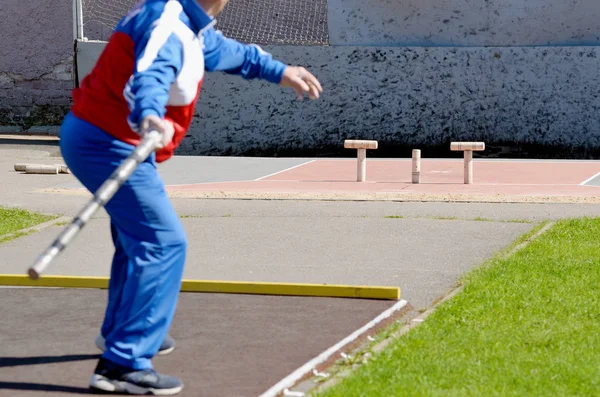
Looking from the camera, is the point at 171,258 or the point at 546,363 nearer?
the point at 171,258

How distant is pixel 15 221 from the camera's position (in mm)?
10703

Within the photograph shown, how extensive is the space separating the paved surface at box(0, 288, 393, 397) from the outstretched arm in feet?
4.39

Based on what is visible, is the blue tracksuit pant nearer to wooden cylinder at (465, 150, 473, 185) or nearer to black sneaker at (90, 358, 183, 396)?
black sneaker at (90, 358, 183, 396)

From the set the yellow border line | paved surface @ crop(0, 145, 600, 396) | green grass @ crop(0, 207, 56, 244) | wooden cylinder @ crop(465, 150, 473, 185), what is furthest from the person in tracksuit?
wooden cylinder @ crop(465, 150, 473, 185)

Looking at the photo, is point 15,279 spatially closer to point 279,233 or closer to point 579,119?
point 279,233

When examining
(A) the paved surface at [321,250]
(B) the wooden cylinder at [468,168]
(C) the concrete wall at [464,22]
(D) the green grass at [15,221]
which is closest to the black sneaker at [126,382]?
(A) the paved surface at [321,250]

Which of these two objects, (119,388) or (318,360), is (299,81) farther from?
(119,388)

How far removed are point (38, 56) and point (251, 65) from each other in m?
20.7

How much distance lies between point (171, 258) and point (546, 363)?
1.83m

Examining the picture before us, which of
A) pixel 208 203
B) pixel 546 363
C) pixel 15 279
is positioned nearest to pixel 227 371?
pixel 546 363

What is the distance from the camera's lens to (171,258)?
4680mm

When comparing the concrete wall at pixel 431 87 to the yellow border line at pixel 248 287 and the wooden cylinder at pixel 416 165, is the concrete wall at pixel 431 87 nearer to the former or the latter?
the wooden cylinder at pixel 416 165

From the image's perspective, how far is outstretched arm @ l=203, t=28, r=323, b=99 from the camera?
4.93 m

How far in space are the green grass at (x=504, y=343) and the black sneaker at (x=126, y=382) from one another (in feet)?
2.38
